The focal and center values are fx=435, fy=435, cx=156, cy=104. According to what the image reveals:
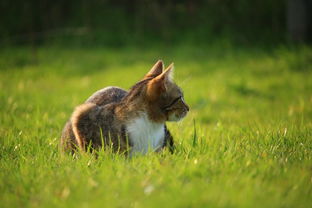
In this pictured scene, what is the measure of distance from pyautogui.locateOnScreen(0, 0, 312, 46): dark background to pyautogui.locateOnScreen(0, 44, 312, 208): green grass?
3084mm

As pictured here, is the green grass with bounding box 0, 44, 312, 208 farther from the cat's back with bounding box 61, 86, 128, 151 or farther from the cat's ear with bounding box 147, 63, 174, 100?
the cat's ear with bounding box 147, 63, 174, 100

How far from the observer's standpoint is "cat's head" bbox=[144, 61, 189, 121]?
11.4 ft

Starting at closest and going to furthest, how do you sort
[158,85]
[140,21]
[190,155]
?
[190,155] → [158,85] → [140,21]

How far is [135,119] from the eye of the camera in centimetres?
347

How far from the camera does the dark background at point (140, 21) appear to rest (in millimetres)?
11234

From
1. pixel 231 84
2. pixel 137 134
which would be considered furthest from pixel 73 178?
pixel 231 84

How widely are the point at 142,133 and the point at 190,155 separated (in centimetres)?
42

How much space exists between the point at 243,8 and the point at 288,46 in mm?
1870

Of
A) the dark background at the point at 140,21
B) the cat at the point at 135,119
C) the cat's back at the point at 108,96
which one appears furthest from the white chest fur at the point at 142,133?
the dark background at the point at 140,21

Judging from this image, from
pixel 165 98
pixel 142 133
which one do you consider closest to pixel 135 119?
pixel 142 133

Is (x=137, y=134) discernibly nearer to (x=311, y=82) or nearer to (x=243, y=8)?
(x=311, y=82)

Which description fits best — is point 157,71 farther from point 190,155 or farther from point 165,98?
point 190,155

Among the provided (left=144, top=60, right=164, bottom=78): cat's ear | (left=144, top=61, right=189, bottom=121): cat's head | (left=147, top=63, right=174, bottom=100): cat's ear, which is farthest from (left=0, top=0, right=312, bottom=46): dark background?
(left=147, top=63, right=174, bottom=100): cat's ear

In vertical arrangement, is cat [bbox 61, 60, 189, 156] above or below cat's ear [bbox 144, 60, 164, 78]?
below
